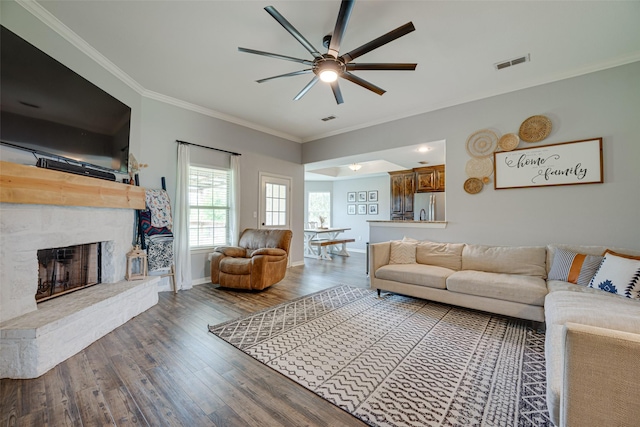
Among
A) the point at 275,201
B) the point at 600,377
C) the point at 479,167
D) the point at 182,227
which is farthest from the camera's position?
the point at 275,201

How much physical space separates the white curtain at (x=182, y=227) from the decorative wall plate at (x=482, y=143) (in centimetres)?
445

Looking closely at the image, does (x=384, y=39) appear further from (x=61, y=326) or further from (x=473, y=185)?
(x=61, y=326)

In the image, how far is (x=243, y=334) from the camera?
253 cm

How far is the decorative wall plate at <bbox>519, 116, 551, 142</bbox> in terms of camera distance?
3.35m

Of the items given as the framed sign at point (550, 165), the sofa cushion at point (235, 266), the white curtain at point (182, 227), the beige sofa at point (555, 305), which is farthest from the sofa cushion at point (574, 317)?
the white curtain at point (182, 227)

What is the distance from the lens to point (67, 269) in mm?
2670

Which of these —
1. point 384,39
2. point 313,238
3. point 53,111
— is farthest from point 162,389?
point 313,238

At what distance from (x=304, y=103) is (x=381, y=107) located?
1.28m

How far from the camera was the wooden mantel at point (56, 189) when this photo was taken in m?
1.92

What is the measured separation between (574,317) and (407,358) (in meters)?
1.17

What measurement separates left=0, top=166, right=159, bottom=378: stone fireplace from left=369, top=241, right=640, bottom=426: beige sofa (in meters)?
3.10

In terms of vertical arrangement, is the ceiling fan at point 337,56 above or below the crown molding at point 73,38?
below

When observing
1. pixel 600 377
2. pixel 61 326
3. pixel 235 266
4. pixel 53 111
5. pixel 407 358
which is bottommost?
pixel 407 358

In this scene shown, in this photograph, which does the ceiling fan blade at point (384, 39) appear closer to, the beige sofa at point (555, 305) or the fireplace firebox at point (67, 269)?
the beige sofa at point (555, 305)
